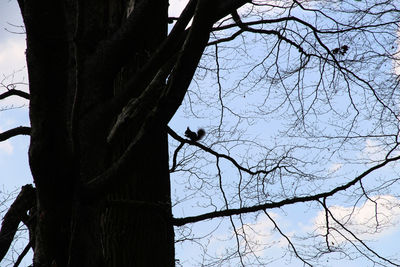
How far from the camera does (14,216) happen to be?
361 centimetres

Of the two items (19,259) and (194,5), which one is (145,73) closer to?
(194,5)

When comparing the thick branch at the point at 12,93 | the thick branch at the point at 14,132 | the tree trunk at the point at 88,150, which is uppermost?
the thick branch at the point at 12,93

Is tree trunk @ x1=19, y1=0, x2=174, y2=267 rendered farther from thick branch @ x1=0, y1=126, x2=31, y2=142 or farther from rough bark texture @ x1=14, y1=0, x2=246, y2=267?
thick branch @ x1=0, y1=126, x2=31, y2=142

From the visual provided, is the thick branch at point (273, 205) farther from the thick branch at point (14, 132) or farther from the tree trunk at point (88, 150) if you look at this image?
the thick branch at point (14, 132)

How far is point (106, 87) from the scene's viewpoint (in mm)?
3037

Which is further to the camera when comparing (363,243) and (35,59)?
(363,243)

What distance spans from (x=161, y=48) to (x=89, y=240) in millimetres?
1159

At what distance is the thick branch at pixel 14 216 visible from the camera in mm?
3438

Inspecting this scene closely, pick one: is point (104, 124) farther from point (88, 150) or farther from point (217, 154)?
point (217, 154)

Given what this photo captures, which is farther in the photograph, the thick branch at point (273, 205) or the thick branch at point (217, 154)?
the thick branch at point (217, 154)

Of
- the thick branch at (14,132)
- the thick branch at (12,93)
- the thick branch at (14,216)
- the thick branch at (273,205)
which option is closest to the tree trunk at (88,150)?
the thick branch at (273,205)

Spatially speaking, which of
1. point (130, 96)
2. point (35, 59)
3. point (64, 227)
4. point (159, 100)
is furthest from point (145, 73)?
point (64, 227)

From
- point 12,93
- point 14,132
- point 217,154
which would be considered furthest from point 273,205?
point 12,93

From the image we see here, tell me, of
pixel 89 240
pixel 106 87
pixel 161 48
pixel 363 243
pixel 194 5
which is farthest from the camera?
pixel 363 243
